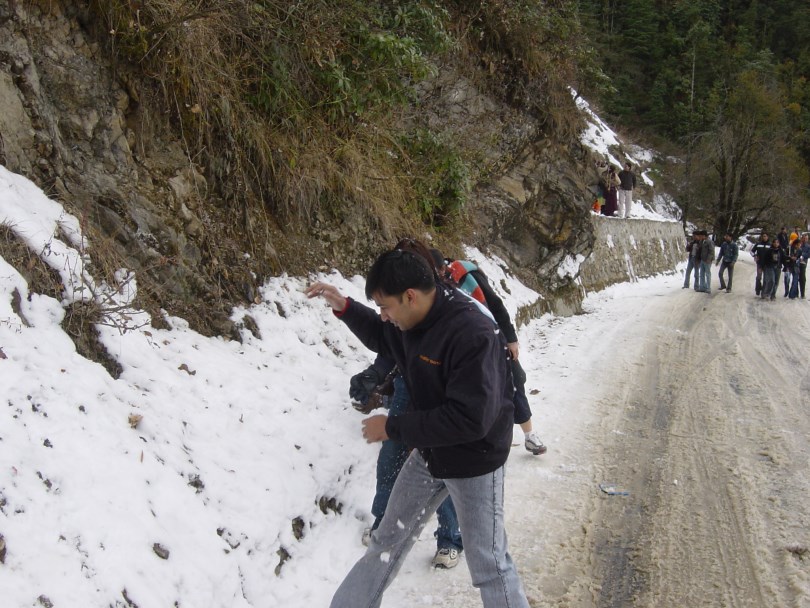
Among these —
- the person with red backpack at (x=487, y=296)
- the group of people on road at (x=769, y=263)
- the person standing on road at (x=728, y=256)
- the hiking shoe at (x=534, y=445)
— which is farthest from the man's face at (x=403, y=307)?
the person standing on road at (x=728, y=256)

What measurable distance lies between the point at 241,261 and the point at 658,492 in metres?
3.89

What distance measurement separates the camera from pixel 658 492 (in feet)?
13.9

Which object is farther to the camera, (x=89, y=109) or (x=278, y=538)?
(x=89, y=109)

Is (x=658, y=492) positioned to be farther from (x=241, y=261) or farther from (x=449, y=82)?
(x=449, y=82)

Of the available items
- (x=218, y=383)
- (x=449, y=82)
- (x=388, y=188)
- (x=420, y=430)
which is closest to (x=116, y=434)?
(x=218, y=383)

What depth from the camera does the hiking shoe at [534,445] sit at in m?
4.77

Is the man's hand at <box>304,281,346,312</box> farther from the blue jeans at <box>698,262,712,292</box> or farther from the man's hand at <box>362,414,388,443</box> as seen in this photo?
the blue jeans at <box>698,262,712,292</box>

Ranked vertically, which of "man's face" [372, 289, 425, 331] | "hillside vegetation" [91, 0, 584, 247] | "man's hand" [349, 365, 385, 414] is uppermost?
"hillside vegetation" [91, 0, 584, 247]

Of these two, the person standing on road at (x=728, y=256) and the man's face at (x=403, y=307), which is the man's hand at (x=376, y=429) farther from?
the person standing on road at (x=728, y=256)

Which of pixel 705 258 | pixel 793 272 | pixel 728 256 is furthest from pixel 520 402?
pixel 728 256

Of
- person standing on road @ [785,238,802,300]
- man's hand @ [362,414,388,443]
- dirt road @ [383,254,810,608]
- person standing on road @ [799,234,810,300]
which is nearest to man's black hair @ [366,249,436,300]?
man's hand @ [362,414,388,443]

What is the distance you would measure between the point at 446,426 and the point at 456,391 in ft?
0.45

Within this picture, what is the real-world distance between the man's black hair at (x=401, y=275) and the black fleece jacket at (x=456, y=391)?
0.10 metres

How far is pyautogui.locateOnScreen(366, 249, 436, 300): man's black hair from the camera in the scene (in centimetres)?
223
